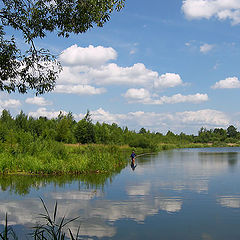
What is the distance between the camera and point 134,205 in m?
13.6

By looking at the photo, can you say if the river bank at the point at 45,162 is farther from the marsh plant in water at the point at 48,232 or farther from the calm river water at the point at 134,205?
the marsh plant in water at the point at 48,232

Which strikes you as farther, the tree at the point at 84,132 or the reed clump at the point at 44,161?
the tree at the point at 84,132

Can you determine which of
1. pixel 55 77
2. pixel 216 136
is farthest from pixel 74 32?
pixel 216 136

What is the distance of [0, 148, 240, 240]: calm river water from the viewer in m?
10.1

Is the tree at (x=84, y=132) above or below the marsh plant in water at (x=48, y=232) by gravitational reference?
above

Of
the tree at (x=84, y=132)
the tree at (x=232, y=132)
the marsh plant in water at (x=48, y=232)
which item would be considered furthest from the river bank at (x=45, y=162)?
the tree at (x=232, y=132)

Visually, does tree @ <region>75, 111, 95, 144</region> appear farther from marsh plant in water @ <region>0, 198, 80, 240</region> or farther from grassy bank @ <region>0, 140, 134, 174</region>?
marsh plant in water @ <region>0, 198, 80, 240</region>

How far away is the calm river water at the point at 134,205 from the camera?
1006cm

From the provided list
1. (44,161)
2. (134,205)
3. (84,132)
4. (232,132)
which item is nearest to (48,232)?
(134,205)

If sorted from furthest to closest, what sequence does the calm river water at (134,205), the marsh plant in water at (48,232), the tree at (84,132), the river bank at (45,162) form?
the tree at (84,132) → the river bank at (45,162) → the calm river water at (134,205) → the marsh plant in water at (48,232)

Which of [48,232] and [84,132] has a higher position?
[84,132]

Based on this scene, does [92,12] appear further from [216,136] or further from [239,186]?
[216,136]

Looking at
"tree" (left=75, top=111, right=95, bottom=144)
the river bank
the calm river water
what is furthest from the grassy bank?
"tree" (left=75, top=111, right=95, bottom=144)

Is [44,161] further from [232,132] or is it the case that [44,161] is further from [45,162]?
[232,132]
